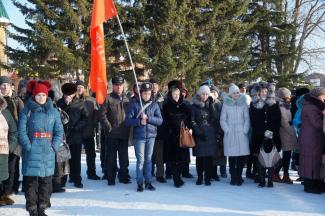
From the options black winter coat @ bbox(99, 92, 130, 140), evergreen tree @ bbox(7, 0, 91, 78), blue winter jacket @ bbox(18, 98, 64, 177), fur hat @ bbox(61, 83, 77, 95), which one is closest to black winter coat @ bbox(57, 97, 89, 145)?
fur hat @ bbox(61, 83, 77, 95)

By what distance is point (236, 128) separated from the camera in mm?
8055

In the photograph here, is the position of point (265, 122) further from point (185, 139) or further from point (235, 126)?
point (185, 139)

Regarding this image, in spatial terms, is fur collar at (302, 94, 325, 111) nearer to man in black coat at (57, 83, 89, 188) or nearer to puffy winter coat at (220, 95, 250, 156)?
puffy winter coat at (220, 95, 250, 156)

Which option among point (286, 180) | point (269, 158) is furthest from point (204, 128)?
point (286, 180)

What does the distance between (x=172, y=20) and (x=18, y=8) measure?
7494mm

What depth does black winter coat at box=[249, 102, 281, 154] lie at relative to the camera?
791 centimetres

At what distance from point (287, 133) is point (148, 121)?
119 inches

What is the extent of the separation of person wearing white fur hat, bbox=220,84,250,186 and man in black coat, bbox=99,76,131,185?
195 cm

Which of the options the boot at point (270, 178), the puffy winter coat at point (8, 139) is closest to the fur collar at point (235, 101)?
the boot at point (270, 178)

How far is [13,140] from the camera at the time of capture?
6.03 meters

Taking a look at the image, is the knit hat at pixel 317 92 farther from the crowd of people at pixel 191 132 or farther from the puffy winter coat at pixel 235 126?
the puffy winter coat at pixel 235 126

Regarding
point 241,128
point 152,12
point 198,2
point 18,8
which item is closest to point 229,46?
point 198,2

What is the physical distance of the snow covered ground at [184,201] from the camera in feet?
20.6

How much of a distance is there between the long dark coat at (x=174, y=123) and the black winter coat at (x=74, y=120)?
1595 millimetres
